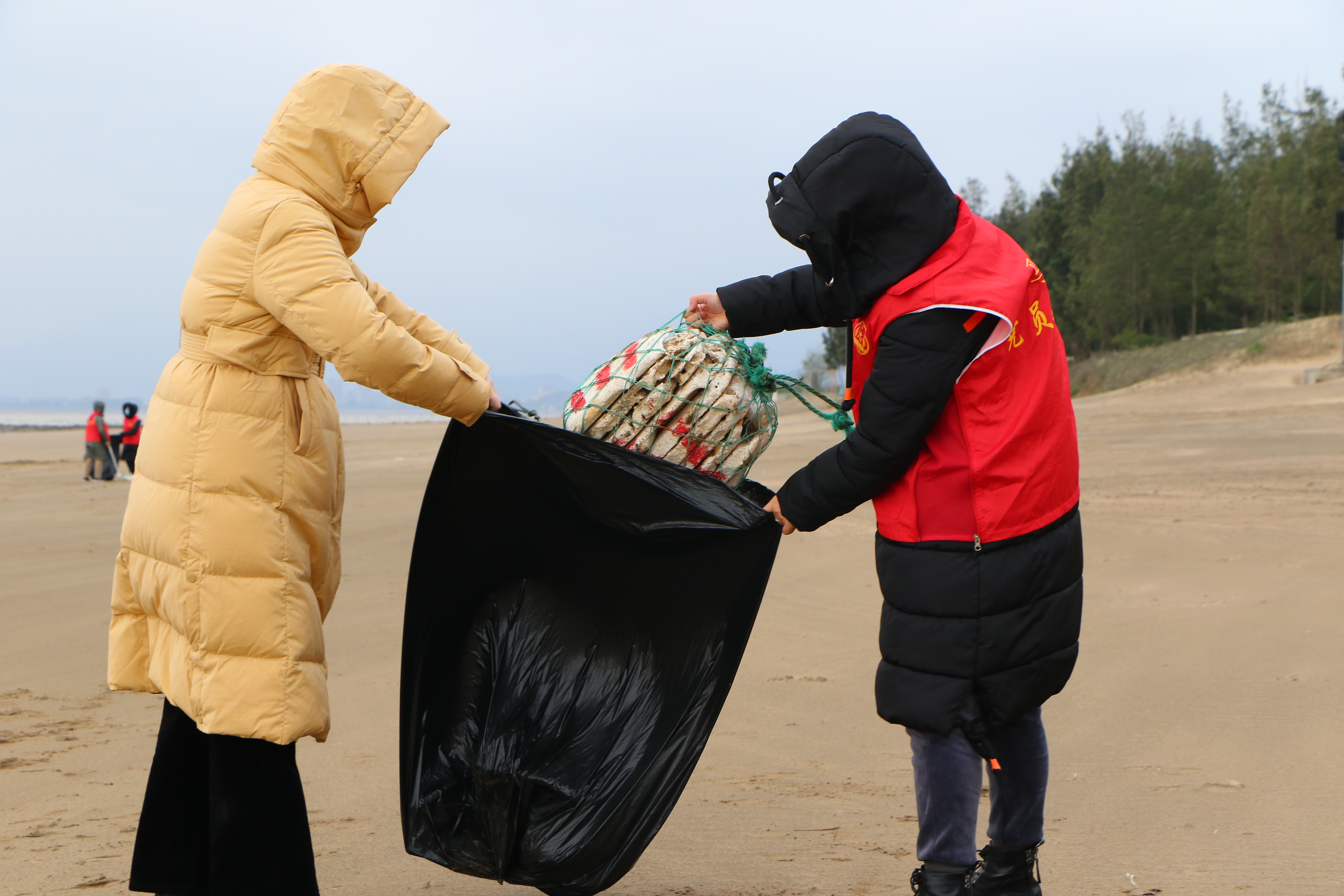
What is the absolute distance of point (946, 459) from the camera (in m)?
1.89

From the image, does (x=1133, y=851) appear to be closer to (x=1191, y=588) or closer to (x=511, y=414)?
(x=511, y=414)

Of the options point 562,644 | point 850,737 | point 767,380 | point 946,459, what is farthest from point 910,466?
point 850,737

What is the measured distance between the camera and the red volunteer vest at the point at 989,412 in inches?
72.5

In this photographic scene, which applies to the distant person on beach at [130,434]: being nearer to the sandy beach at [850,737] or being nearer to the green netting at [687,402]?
the sandy beach at [850,737]

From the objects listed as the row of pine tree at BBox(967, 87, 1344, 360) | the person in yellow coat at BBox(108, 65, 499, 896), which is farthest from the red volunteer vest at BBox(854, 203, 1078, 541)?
the row of pine tree at BBox(967, 87, 1344, 360)

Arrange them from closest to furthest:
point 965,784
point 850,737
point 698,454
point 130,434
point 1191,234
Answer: point 965,784
point 698,454
point 850,737
point 130,434
point 1191,234

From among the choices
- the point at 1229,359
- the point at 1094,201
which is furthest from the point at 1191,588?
the point at 1094,201

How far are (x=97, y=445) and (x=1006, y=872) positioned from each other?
14176 millimetres

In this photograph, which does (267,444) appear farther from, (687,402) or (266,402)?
(687,402)

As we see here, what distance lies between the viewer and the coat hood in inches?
81.7

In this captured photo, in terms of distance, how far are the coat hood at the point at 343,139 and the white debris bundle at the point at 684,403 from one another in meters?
0.62

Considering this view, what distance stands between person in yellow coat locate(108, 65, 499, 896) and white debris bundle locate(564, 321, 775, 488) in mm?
282

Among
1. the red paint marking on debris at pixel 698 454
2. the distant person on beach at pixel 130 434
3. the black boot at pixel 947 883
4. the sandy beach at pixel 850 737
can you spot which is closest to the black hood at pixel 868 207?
the red paint marking on debris at pixel 698 454

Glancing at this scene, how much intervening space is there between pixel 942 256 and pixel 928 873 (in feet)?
3.95
